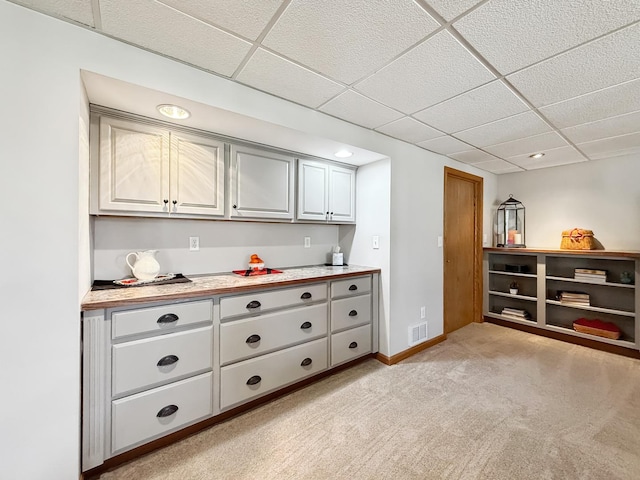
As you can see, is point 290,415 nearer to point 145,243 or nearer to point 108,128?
point 145,243

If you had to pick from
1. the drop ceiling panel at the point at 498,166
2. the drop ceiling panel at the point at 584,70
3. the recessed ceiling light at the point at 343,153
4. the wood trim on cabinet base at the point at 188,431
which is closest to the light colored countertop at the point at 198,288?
the wood trim on cabinet base at the point at 188,431

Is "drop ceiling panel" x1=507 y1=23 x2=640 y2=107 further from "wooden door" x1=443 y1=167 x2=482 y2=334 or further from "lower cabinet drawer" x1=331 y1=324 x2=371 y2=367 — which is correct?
"lower cabinet drawer" x1=331 y1=324 x2=371 y2=367

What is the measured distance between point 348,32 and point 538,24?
2.91ft

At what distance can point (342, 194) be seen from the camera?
9.84 ft

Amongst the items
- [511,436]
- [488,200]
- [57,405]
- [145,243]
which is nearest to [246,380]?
[57,405]

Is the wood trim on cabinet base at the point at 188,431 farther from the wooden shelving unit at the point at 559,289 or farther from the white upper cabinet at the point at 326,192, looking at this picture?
the wooden shelving unit at the point at 559,289

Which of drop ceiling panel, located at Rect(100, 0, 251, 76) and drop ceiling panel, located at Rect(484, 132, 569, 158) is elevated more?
drop ceiling panel, located at Rect(100, 0, 251, 76)

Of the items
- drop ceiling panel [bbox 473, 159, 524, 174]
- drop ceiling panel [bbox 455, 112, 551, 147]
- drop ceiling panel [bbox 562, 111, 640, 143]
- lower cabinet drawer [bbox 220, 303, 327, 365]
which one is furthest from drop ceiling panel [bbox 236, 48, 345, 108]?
drop ceiling panel [bbox 473, 159, 524, 174]

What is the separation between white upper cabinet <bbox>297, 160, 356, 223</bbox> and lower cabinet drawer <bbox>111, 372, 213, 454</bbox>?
5.23 feet

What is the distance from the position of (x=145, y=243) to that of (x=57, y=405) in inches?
44.6

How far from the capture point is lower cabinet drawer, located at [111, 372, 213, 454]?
1.54 metres

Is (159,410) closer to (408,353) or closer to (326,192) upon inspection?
(326,192)

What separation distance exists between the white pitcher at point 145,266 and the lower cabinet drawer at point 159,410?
2.49 ft

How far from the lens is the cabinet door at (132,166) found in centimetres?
176
